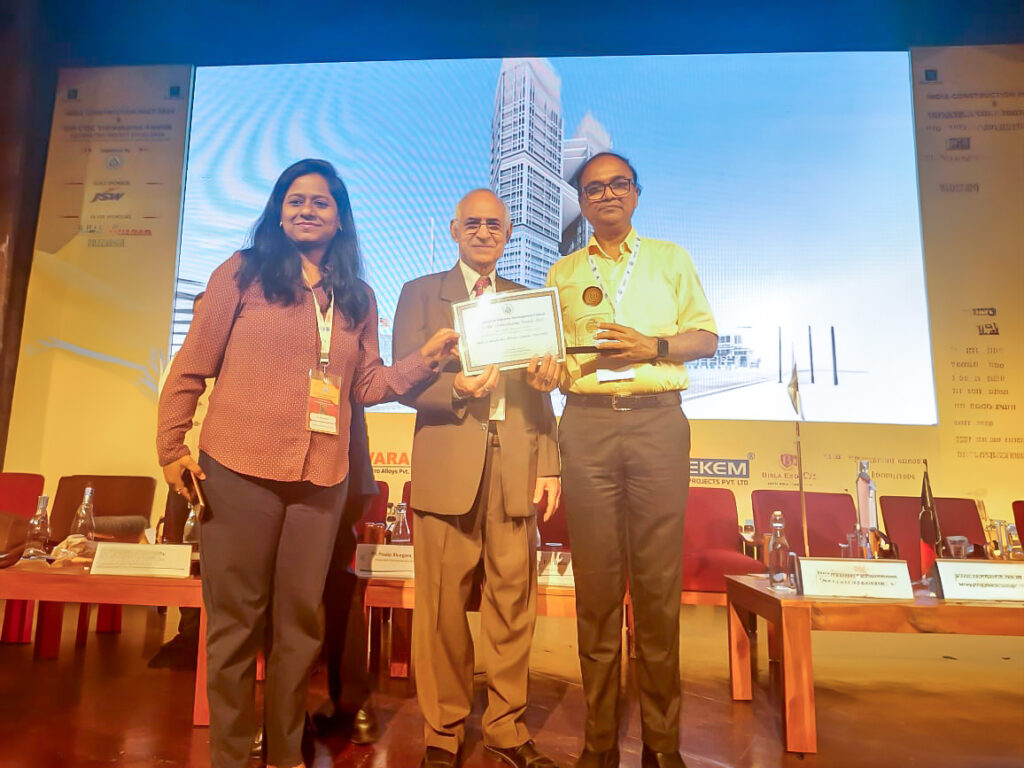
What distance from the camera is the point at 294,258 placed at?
5.76ft

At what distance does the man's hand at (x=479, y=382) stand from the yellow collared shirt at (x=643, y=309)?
0.26 metres

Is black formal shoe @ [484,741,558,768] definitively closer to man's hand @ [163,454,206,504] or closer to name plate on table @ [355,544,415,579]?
name plate on table @ [355,544,415,579]

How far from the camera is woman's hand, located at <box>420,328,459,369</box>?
1.87 m

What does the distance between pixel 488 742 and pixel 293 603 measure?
74cm

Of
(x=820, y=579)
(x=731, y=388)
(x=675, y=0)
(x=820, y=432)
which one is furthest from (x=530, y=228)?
(x=820, y=579)

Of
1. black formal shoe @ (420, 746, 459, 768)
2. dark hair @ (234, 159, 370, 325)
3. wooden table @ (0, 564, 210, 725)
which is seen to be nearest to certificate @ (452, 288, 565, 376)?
dark hair @ (234, 159, 370, 325)

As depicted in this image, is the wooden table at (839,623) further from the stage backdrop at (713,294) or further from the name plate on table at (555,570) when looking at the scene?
the stage backdrop at (713,294)

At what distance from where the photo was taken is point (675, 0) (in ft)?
15.4

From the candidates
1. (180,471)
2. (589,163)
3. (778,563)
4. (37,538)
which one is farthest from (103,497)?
(778,563)

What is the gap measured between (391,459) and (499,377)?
2814 mm

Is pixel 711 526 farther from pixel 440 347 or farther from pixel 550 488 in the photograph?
pixel 440 347

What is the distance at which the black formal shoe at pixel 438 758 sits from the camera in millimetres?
1760

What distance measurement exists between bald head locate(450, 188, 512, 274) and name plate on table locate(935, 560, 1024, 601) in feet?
6.02

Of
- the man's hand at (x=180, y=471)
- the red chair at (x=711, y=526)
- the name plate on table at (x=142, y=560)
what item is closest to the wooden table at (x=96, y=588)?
the name plate on table at (x=142, y=560)
